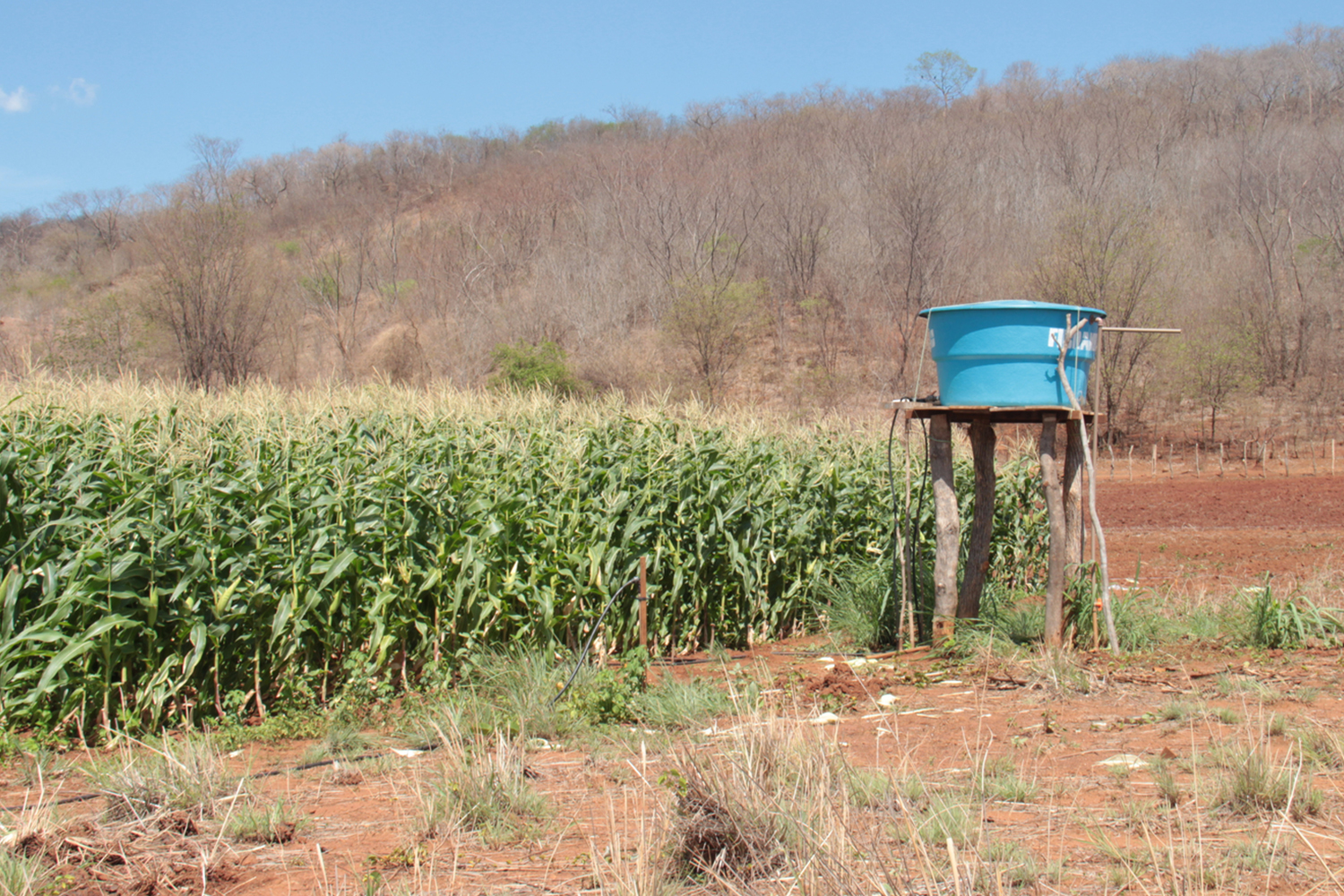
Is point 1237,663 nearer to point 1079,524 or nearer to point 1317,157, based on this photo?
point 1079,524

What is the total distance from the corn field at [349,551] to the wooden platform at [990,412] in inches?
68.9

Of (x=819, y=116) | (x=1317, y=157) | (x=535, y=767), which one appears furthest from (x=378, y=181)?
(x=535, y=767)

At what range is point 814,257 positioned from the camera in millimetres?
44031

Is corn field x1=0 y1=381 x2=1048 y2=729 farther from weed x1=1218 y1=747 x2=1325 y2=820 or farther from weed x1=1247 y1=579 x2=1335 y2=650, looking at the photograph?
weed x1=1218 y1=747 x2=1325 y2=820

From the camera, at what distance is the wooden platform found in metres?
6.44

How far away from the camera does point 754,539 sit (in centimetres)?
817

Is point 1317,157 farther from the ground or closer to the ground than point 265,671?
farther from the ground

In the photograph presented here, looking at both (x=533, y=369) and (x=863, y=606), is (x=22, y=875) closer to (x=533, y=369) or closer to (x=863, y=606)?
(x=863, y=606)

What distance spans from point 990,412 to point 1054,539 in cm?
101

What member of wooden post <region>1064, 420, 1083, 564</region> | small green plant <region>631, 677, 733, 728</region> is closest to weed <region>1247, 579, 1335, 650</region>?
wooden post <region>1064, 420, 1083, 564</region>

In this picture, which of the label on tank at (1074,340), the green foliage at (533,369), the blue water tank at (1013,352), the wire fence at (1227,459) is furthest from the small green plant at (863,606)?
the green foliage at (533,369)

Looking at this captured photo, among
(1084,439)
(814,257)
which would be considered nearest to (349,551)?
(1084,439)

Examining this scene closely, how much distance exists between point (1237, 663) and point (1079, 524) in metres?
1.50

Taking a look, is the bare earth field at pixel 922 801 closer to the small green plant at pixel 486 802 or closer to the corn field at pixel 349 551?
the small green plant at pixel 486 802
